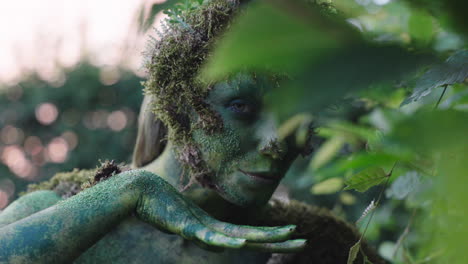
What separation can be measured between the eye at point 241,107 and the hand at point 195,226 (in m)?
0.18

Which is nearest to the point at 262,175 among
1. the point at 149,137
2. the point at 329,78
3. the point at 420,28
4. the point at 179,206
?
the point at 179,206

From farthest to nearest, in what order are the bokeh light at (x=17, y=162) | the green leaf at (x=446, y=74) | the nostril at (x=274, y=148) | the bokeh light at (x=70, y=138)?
the bokeh light at (x=70, y=138) < the bokeh light at (x=17, y=162) < the nostril at (x=274, y=148) < the green leaf at (x=446, y=74)

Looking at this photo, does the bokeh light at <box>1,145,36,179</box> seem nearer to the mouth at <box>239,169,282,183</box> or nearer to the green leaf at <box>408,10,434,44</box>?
the mouth at <box>239,169,282,183</box>

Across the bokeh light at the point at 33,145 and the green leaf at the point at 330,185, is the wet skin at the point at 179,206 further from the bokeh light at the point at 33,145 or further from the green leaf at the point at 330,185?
the bokeh light at the point at 33,145

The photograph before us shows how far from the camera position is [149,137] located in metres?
1.02

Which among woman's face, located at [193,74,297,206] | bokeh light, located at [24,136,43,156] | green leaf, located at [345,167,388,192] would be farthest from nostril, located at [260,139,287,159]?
bokeh light, located at [24,136,43,156]

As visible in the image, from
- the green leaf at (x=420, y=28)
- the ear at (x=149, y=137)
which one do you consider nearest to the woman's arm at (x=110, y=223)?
the ear at (x=149, y=137)

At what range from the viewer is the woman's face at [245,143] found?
81cm

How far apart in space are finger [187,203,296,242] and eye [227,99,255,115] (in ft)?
0.65

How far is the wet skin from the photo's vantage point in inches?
26.7

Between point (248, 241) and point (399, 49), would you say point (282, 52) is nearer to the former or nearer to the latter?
point (399, 49)

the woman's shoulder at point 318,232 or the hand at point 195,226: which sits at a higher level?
the hand at point 195,226

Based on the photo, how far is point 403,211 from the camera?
163cm

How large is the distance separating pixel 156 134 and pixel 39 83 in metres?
2.40
